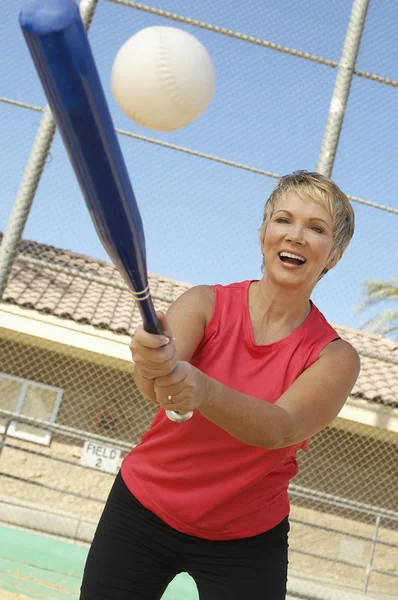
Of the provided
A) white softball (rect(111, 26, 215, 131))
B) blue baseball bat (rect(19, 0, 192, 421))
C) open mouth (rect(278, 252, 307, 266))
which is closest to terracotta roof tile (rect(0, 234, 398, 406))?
white softball (rect(111, 26, 215, 131))

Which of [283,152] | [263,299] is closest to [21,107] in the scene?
[283,152]

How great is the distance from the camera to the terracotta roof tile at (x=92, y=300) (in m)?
9.56

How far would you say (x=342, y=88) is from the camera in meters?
5.54

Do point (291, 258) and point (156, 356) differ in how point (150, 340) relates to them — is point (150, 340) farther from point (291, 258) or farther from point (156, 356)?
point (291, 258)

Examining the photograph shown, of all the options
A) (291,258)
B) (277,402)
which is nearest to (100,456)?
(291,258)

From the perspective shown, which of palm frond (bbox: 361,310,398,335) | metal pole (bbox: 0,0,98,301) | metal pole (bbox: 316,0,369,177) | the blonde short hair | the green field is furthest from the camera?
palm frond (bbox: 361,310,398,335)

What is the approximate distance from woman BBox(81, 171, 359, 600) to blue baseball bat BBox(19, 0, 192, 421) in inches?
29.1

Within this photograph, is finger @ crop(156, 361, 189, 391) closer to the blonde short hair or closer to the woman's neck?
the woman's neck

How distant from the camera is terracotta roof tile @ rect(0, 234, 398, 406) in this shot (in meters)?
9.56

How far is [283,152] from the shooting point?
575 centimetres

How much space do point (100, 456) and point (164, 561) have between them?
5.06 m

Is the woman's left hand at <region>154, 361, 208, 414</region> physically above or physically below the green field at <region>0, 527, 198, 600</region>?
above

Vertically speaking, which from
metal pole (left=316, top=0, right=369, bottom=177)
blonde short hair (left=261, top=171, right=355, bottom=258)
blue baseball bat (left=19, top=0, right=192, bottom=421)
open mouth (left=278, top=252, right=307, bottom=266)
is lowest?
blue baseball bat (left=19, top=0, right=192, bottom=421)

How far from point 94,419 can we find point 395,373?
4.01 metres
